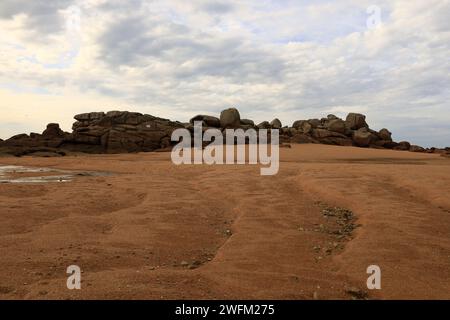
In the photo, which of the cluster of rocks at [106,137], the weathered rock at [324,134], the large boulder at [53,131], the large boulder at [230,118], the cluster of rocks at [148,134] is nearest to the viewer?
the cluster of rocks at [106,137]

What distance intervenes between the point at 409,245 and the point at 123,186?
6.79 m

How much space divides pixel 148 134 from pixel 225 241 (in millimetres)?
26969

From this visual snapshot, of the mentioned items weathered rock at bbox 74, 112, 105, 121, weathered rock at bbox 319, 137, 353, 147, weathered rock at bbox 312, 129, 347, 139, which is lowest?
weathered rock at bbox 319, 137, 353, 147

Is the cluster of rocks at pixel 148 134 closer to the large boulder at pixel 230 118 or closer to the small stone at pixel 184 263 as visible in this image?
the large boulder at pixel 230 118

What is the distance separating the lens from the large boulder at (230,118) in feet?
108

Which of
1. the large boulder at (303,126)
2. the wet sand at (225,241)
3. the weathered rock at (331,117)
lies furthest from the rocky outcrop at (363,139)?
the wet sand at (225,241)

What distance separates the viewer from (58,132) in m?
31.5

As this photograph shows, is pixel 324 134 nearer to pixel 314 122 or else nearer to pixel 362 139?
pixel 362 139

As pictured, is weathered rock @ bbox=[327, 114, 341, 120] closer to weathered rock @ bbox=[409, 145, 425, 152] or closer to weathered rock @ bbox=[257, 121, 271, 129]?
weathered rock @ bbox=[257, 121, 271, 129]

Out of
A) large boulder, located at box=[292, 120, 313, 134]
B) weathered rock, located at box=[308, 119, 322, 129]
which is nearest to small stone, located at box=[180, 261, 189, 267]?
large boulder, located at box=[292, 120, 313, 134]

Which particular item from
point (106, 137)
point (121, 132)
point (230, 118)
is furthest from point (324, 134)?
point (106, 137)

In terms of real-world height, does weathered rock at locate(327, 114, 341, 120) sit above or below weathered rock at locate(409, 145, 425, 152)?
above

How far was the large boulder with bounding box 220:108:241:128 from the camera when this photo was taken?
33.0 metres

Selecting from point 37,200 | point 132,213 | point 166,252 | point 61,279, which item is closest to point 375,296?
point 166,252
